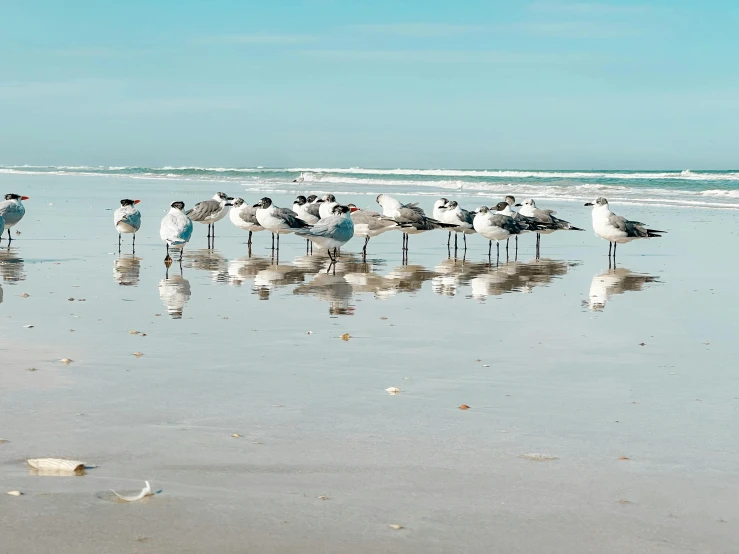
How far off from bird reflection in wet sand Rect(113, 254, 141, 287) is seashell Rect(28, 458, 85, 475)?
774 centimetres

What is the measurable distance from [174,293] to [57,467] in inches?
276

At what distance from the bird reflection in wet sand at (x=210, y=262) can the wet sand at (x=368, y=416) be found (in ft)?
2.85

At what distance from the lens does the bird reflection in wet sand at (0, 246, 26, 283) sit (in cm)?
1286

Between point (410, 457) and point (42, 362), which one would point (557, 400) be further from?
point (42, 362)

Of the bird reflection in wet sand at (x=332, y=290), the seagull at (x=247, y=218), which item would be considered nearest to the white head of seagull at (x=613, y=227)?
the bird reflection in wet sand at (x=332, y=290)

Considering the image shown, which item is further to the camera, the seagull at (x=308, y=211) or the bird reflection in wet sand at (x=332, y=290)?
the seagull at (x=308, y=211)

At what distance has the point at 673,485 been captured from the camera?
486 centimetres

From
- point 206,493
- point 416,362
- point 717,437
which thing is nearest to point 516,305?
point 416,362

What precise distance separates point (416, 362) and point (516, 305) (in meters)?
3.75

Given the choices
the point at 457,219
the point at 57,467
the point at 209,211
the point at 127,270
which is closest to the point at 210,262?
the point at 127,270

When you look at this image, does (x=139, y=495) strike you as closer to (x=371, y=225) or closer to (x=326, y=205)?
(x=371, y=225)

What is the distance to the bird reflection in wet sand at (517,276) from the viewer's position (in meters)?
12.8

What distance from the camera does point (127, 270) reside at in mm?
14156

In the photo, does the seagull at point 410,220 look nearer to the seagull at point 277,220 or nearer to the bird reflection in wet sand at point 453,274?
the bird reflection in wet sand at point 453,274
